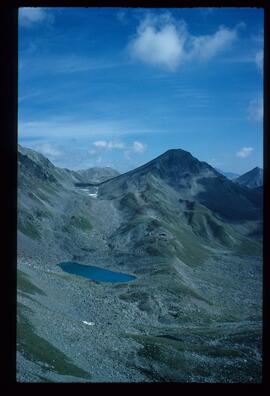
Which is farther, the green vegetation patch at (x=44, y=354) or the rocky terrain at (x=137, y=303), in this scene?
the rocky terrain at (x=137, y=303)

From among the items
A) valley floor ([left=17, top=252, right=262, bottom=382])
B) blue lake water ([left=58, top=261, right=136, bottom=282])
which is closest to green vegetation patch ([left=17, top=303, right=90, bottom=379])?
valley floor ([left=17, top=252, right=262, bottom=382])

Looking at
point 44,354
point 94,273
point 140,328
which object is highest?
point 44,354
